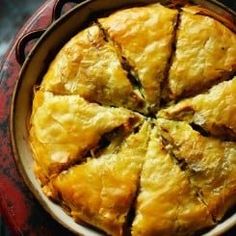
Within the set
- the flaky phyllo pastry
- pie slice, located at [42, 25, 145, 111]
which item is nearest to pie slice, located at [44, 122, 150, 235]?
the flaky phyllo pastry

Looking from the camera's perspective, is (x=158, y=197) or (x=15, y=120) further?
(x=15, y=120)

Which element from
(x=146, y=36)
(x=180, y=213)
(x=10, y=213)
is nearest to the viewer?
(x=180, y=213)

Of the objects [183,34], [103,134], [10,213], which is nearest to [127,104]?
[103,134]

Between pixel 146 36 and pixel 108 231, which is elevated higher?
pixel 146 36

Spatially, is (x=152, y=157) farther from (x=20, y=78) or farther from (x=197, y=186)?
(x=20, y=78)

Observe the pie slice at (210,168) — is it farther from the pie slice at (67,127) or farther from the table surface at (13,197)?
the table surface at (13,197)

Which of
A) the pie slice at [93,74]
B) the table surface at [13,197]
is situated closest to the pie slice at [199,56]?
the pie slice at [93,74]

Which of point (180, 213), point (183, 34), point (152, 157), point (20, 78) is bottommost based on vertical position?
point (180, 213)

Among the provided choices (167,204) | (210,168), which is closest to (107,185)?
(167,204)
